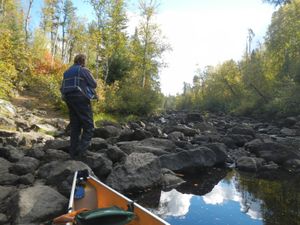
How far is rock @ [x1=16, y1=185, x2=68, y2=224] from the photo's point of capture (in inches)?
207

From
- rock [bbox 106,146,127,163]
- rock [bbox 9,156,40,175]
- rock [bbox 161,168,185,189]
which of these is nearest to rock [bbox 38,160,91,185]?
rock [bbox 9,156,40,175]

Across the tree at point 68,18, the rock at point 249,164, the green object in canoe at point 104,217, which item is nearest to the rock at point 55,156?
the green object in canoe at point 104,217

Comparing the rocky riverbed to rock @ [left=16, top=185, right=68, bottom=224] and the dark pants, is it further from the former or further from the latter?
the dark pants

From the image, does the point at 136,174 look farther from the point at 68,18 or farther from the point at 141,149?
the point at 68,18

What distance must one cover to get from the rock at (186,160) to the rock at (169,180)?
640 mm

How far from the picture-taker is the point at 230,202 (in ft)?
24.9

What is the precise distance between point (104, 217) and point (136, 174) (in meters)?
3.92

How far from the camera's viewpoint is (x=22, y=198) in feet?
17.9

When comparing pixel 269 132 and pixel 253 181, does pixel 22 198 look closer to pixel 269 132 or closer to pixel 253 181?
pixel 253 181

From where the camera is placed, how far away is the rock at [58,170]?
681cm

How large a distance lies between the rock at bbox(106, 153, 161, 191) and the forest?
10.9m

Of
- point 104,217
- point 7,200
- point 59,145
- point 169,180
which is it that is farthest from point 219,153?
point 104,217

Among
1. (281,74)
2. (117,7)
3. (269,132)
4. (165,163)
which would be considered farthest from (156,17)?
(165,163)

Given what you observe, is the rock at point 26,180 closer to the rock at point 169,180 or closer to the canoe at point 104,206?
the canoe at point 104,206
